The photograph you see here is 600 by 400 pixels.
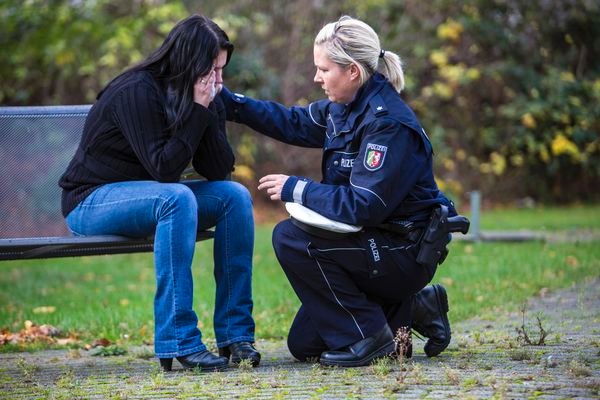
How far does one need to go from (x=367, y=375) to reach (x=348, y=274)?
0.50 metres

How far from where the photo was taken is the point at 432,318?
4.50 m

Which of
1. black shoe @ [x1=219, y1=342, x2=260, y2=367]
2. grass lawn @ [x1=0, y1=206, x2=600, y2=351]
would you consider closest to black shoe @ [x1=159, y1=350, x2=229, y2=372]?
black shoe @ [x1=219, y1=342, x2=260, y2=367]

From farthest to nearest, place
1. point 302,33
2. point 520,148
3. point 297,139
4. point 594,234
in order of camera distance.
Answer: point 520,148 < point 302,33 < point 594,234 < point 297,139

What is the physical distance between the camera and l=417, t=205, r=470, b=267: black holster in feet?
13.8

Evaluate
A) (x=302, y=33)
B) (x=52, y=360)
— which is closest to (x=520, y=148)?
(x=302, y=33)

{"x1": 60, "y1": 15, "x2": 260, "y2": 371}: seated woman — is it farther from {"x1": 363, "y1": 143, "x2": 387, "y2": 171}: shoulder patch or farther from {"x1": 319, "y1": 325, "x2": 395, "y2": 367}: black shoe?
{"x1": 363, "y1": 143, "x2": 387, "y2": 171}: shoulder patch

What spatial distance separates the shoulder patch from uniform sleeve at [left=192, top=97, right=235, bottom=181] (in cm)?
82

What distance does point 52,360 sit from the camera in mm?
5000

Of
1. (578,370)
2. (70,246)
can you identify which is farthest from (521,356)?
(70,246)

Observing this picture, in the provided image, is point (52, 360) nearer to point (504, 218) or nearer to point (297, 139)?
point (297, 139)

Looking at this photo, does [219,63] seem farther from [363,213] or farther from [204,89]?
[363,213]

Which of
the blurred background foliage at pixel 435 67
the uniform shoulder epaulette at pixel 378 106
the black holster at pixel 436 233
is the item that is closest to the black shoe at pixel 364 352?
the black holster at pixel 436 233

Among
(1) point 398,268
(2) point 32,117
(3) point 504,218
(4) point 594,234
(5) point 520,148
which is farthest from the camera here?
(5) point 520,148

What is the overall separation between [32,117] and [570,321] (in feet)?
10.1
